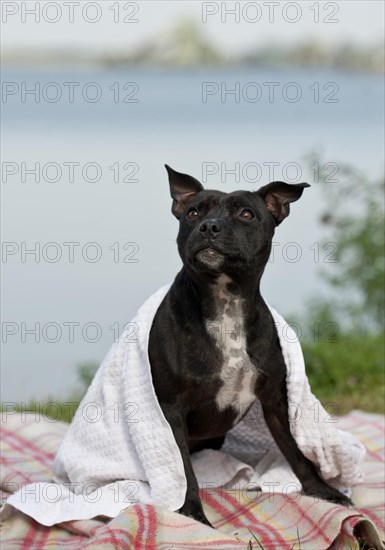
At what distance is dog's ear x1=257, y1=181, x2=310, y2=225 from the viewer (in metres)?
4.35

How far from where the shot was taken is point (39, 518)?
444cm

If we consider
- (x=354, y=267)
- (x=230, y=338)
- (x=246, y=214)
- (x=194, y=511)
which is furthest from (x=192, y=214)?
(x=354, y=267)

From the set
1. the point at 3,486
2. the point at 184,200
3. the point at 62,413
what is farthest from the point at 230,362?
the point at 62,413

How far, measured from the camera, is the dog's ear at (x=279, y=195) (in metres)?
4.35

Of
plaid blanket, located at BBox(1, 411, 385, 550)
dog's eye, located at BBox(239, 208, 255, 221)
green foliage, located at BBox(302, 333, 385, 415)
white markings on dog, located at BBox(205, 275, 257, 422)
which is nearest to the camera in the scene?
plaid blanket, located at BBox(1, 411, 385, 550)

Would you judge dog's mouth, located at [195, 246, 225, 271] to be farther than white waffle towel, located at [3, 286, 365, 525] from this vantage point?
No

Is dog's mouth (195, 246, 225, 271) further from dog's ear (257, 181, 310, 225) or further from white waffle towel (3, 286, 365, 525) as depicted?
white waffle towel (3, 286, 365, 525)

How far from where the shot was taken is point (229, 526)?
4.49 m

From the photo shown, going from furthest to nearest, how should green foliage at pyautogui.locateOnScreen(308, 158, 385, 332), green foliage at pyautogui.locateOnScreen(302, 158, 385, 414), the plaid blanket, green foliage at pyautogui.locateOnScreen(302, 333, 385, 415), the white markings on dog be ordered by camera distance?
green foliage at pyautogui.locateOnScreen(308, 158, 385, 332)
green foliage at pyautogui.locateOnScreen(302, 158, 385, 414)
green foliage at pyautogui.locateOnScreen(302, 333, 385, 415)
the white markings on dog
the plaid blanket

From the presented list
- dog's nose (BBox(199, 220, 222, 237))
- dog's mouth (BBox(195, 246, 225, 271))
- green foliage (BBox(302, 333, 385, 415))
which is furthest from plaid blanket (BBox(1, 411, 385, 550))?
green foliage (BBox(302, 333, 385, 415))

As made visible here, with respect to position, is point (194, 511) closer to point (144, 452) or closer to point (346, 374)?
point (144, 452)

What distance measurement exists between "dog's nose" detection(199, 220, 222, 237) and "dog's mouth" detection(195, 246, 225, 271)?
0.06m

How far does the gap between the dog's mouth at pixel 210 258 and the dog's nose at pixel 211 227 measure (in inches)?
2.4

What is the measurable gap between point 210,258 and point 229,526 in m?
1.20
